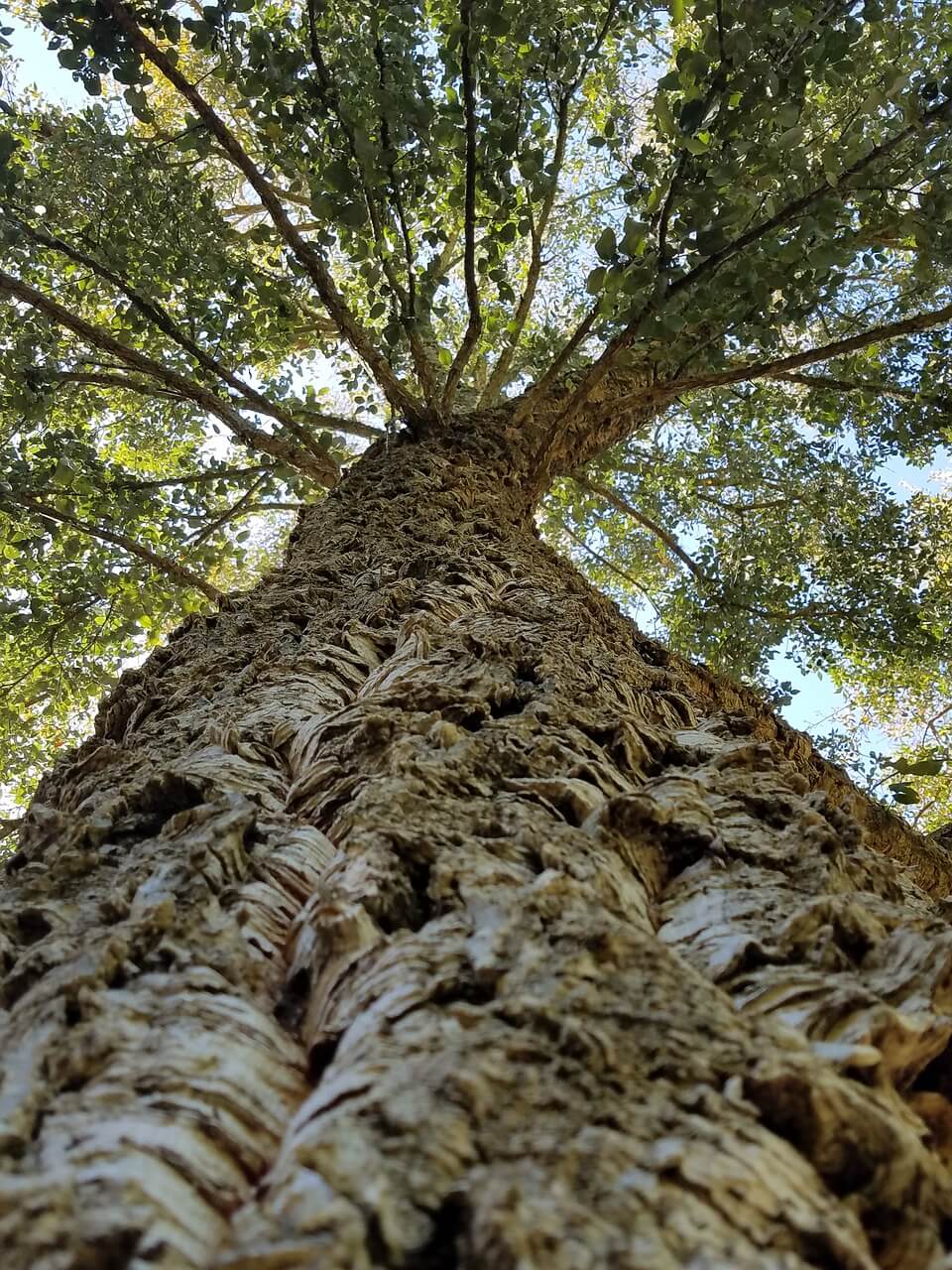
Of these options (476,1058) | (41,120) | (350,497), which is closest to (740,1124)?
(476,1058)

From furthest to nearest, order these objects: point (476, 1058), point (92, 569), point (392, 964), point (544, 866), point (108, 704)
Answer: point (92, 569), point (108, 704), point (544, 866), point (392, 964), point (476, 1058)

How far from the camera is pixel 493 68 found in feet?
14.2

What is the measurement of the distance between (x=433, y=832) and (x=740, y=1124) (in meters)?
0.59

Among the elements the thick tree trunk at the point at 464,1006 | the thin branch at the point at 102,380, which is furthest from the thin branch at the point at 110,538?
the thick tree trunk at the point at 464,1006

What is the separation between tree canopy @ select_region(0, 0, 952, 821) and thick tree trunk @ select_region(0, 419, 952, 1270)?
2155 millimetres

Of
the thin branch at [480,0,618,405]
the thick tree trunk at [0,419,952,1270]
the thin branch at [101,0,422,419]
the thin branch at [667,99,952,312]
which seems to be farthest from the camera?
the thin branch at [480,0,618,405]

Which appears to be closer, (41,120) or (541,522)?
(41,120)

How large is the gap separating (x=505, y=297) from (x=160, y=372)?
1748 millimetres

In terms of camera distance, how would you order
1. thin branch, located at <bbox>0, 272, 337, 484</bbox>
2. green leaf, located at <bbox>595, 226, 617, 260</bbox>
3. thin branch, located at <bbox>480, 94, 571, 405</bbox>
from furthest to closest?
thin branch, located at <bbox>480, 94, 571, 405</bbox>, thin branch, located at <bbox>0, 272, 337, 484</bbox>, green leaf, located at <bbox>595, 226, 617, 260</bbox>

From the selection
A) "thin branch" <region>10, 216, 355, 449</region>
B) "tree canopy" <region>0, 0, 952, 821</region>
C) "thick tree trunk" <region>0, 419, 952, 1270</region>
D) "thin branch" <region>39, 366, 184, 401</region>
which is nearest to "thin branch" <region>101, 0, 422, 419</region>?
"tree canopy" <region>0, 0, 952, 821</region>

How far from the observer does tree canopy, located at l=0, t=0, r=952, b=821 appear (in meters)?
3.70

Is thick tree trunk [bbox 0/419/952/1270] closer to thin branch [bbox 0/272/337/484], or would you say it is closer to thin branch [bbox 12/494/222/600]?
thin branch [bbox 0/272/337/484]

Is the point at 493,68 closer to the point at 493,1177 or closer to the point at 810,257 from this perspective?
the point at 810,257

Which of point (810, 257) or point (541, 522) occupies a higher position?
point (541, 522)
